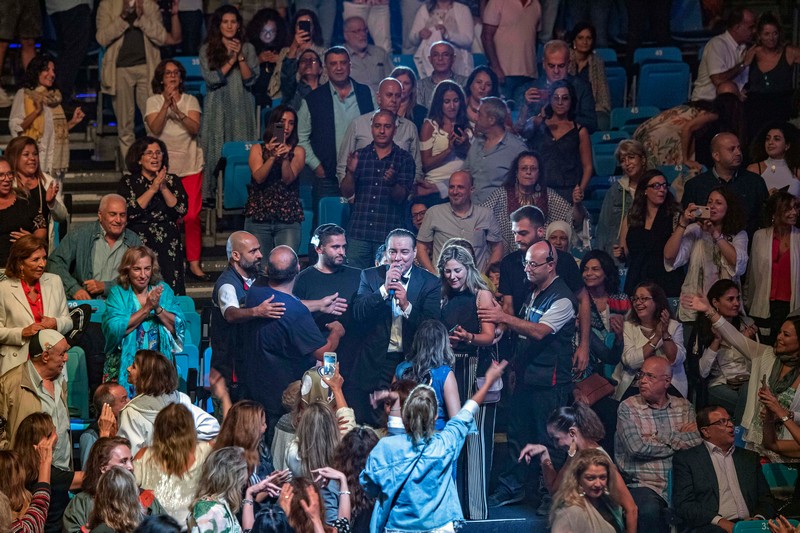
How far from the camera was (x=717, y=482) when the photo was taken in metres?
A: 6.88

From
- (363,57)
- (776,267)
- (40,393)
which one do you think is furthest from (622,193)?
(40,393)

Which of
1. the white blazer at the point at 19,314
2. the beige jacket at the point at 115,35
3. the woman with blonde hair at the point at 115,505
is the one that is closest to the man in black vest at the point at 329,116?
the beige jacket at the point at 115,35

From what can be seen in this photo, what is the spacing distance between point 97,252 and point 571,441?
2767 millimetres

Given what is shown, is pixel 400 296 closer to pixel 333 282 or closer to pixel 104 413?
pixel 333 282

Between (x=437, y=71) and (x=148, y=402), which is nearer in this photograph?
(x=148, y=402)

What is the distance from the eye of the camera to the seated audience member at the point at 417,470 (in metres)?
5.91

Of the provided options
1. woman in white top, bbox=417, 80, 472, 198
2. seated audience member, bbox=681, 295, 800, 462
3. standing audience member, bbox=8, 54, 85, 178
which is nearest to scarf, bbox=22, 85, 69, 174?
standing audience member, bbox=8, 54, 85, 178

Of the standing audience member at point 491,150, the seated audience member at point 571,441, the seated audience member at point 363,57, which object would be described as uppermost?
→ the seated audience member at point 363,57

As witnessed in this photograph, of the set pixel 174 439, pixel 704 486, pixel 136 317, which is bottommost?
pixel 704 486

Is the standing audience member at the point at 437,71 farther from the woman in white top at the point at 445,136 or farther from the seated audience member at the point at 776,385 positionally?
the seated audience member at the point at 776,385

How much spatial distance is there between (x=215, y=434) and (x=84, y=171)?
135 inches

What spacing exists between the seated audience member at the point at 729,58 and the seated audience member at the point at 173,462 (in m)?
4.84

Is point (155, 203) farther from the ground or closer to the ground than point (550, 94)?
closer to the ground

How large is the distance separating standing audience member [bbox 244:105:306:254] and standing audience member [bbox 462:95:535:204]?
3.54ft
